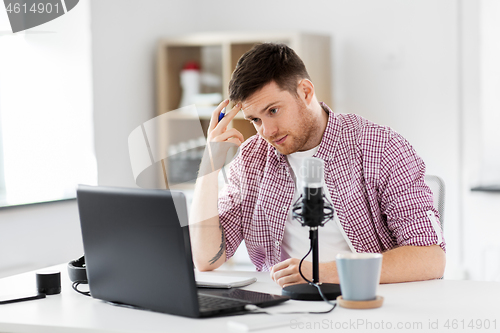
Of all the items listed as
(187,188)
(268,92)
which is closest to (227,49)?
(268,92)

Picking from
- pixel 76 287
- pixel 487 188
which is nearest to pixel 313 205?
pixel 76 287

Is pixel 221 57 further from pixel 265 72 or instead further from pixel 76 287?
pixel 76 287

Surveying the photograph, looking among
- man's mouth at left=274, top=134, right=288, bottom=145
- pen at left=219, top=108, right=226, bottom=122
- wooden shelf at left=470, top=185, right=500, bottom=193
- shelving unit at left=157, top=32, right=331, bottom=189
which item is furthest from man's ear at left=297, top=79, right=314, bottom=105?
wooden shelf at left=470, top=185, right=500, bottom=193

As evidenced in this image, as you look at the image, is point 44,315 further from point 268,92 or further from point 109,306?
point 268,92

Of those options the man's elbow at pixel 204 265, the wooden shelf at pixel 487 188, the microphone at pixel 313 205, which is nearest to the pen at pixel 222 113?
the man's elbow at pixel 204 265

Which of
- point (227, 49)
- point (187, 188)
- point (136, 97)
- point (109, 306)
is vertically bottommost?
point (109, 306)

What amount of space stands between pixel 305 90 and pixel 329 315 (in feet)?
2.66

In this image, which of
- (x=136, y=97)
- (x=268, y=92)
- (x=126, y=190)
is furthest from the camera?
(x=136, y=97)

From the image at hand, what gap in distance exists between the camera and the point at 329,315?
1.08 metres

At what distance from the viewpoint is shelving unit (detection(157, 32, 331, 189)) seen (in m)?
3.26

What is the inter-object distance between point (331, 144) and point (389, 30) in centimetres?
180

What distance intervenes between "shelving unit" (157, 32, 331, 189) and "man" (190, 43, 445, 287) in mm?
1484

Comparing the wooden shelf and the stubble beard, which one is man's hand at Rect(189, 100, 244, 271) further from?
the wooden shelf

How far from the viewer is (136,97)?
3.44m
